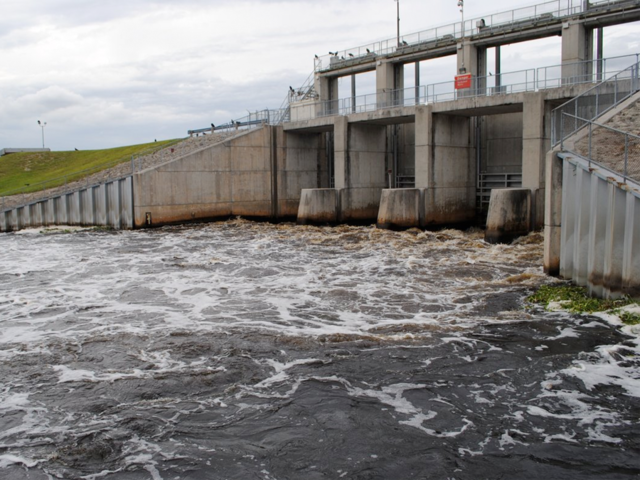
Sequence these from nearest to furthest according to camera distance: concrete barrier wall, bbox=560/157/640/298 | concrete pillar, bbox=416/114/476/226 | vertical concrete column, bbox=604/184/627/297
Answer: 1. concrete barrier wall, bbox=560/157/640/298
2. vertical concrete column, bbox=604/184/627/297
3. concrete pillar, bbox=416/114/476/226

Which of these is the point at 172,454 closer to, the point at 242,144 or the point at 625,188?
the point at 625,188

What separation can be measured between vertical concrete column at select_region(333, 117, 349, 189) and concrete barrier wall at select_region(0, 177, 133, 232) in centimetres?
1154

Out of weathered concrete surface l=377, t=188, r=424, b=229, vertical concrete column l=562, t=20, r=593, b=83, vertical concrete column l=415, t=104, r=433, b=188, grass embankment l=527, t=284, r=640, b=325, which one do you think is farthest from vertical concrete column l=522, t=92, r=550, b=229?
grass embankment l=527, t=284, r=640, b=325

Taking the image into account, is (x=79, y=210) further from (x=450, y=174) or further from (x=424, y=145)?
(x=450, y=174)

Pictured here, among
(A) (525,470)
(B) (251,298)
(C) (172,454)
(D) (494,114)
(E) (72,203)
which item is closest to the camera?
(A) (525,470)

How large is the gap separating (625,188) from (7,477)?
1200 cm

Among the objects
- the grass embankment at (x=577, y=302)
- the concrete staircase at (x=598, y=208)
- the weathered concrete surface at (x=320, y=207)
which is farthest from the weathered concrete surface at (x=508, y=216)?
the weathered concrete surface at (x=320, y=207)

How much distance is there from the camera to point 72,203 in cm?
3409

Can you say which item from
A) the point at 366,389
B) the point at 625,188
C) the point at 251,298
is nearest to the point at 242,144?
the point at 251,298

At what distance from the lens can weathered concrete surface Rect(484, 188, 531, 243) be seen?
24891mm

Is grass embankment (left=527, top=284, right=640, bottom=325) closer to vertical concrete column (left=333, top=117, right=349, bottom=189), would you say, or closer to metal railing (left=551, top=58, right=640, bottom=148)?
metal railing (left=551, top=58, right=640, bottom=148)

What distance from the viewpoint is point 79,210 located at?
111 ft

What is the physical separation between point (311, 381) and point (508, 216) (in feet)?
56.6

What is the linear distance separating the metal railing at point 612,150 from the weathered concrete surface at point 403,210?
1261 cm
